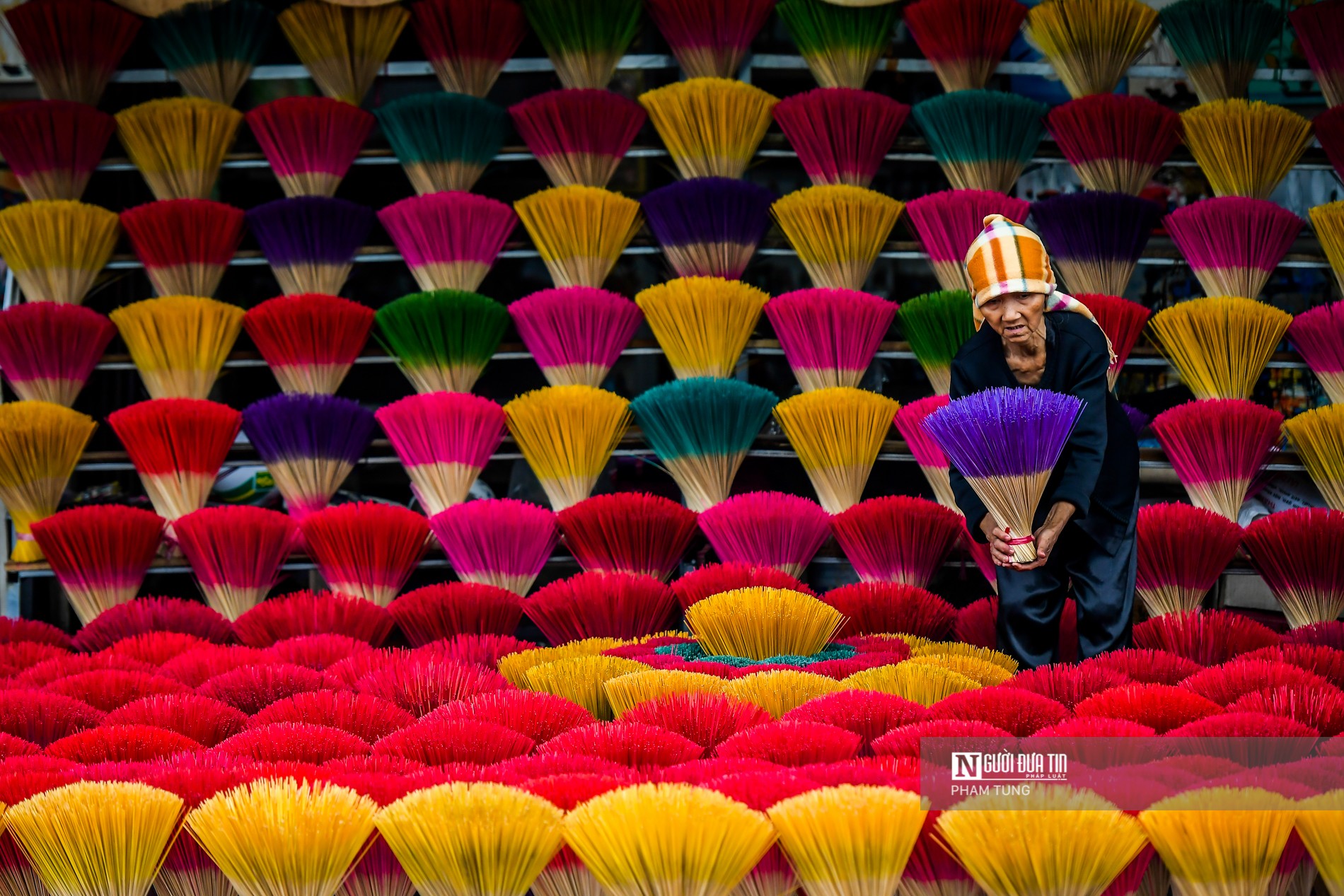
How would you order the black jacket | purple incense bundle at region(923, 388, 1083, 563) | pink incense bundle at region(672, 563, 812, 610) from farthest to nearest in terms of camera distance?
pink incense bundle at region(672, 563, 812, 610), the black jacket, purple incense bundle at region(923, 388, 1083, 563)

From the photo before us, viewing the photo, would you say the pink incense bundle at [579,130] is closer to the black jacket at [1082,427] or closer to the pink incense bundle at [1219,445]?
→ the black jacket at [1082,427]

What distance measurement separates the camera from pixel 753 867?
3.06 ft

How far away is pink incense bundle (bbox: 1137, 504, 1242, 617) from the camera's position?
1.88m

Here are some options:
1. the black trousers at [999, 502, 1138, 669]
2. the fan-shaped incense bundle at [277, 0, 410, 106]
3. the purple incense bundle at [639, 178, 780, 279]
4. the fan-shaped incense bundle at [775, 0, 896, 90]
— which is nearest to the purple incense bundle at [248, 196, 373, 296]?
the fan-shaped incense bundle at [277, 0, 410, 106]

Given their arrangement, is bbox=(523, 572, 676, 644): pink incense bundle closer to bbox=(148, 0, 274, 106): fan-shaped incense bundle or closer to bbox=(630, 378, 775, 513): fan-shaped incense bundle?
bbox=(630, 378, 775, 513): fan-shaped incense bundle

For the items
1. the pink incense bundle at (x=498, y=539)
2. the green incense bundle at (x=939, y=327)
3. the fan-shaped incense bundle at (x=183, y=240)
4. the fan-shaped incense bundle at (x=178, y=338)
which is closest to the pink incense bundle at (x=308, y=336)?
the fan-shaped incense bundle at (x=178, y=338)

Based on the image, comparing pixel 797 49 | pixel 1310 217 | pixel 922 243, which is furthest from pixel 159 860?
pixel 1310 217

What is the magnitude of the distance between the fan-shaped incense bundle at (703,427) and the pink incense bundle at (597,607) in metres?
0.28

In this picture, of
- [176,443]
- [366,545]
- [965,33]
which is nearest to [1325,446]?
[965,33]

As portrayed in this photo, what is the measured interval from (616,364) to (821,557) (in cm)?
61

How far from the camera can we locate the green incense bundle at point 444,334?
7.27 feet

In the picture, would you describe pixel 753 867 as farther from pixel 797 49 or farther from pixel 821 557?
pixel 797 49

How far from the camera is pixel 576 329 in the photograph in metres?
2.22

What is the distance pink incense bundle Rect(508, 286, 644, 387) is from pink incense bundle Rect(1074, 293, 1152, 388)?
0.83m
